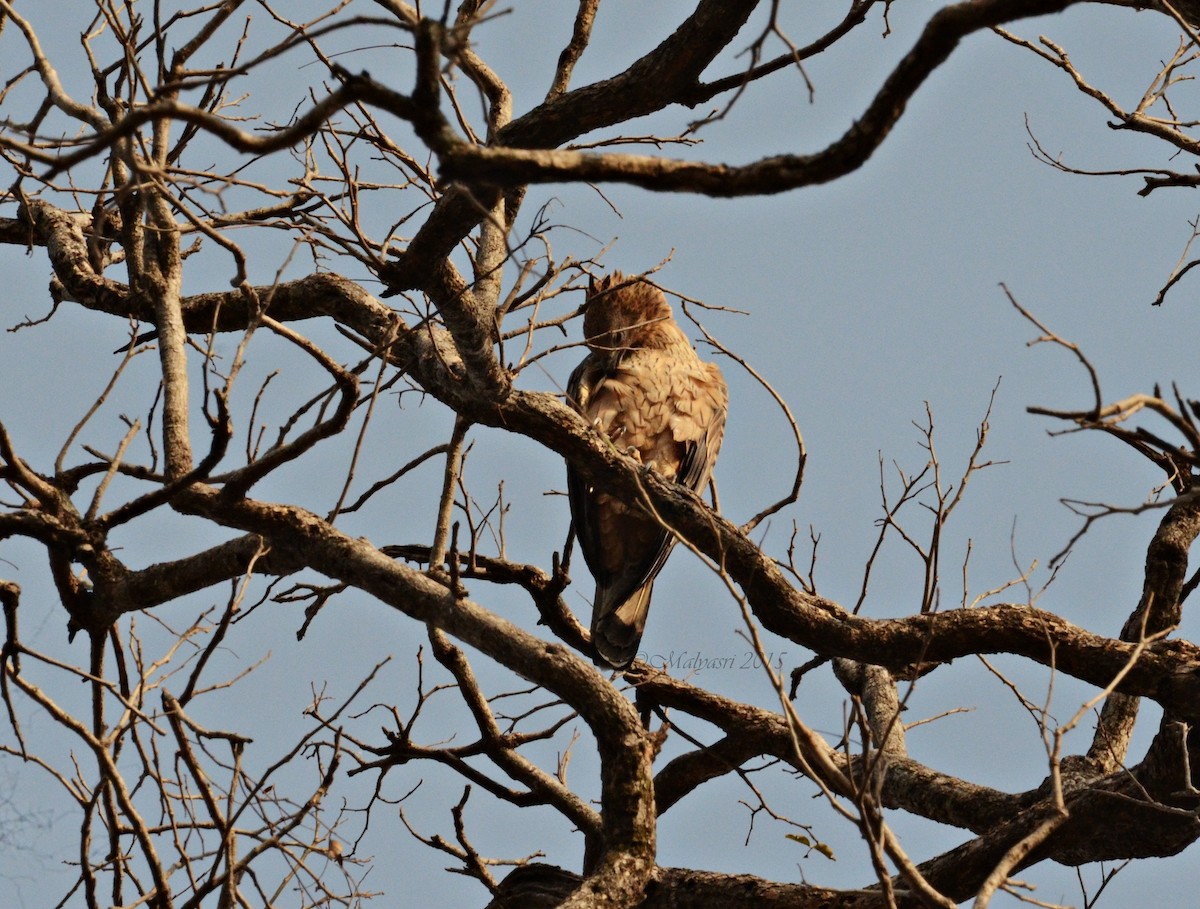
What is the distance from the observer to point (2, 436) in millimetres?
2967

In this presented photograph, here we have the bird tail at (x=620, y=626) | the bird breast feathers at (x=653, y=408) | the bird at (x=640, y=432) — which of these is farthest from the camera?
the bird breast feathers at (x=653, y=408)

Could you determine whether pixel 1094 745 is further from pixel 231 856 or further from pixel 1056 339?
pixel 231 856

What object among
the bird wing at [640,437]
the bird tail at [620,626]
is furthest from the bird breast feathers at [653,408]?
the bird tail at [620,626]

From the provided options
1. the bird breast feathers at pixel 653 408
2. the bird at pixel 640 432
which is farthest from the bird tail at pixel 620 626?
the bird breast feathers at pixel 653 408

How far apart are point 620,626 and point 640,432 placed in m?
0.94

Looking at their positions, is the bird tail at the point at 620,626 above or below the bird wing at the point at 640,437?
below

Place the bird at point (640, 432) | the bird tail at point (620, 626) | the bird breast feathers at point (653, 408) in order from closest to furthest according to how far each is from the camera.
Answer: the bird tail at point (620, 626) < the bird at point (640, 432) < the bird breast feathers at point (653, 408)

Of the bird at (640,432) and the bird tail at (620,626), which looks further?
the bird at (640,432)

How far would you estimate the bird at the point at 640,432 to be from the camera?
502 centimetres

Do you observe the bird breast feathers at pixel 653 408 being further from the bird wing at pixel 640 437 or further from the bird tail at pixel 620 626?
the bird tail at pixel 620 626

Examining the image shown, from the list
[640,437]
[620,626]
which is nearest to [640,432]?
[640,437]

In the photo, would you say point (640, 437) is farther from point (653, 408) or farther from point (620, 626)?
point (620, 626)

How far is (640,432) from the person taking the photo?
5.23 m

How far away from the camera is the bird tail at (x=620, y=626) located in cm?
447
